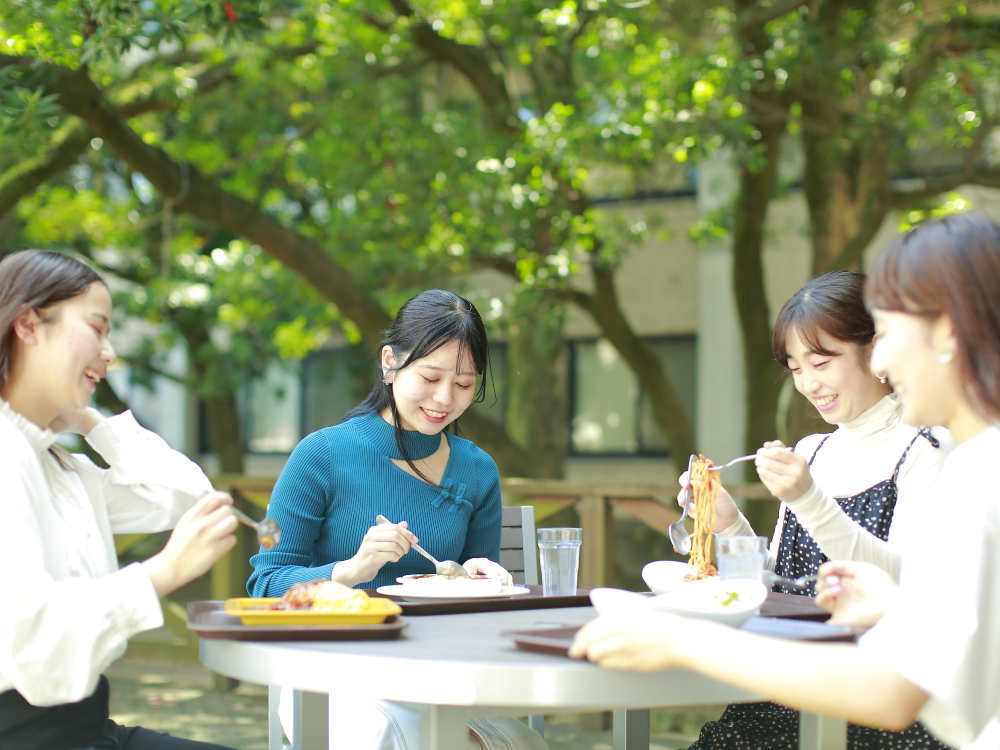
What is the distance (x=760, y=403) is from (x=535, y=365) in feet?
6.84

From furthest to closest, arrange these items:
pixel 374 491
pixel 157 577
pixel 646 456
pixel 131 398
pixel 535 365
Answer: pixel 131 398 → pixel 646 456 → pixel 535 365 → pixel 374 491 → pixel 157 577

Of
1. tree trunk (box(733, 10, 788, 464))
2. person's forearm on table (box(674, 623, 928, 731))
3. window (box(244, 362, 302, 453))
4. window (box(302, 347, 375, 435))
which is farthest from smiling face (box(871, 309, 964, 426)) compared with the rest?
window (box(244, 362, 302, 453))

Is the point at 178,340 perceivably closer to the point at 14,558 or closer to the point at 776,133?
the point at 776,133

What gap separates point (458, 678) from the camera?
4.85 ft

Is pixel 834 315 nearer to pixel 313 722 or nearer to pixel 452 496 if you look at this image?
pixel 452 496

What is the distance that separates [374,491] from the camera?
2.63 m

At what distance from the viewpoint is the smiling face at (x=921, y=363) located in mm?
1452

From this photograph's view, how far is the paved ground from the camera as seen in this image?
448 cm

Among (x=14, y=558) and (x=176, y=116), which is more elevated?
(x=176, y=116)

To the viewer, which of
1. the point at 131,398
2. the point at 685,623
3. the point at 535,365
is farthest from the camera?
the point at 131,398

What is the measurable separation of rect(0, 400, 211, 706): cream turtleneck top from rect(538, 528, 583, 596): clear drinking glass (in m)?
0.79

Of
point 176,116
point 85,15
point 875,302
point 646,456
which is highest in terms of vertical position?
point 176,116

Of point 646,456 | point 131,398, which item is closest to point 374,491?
point 646,456

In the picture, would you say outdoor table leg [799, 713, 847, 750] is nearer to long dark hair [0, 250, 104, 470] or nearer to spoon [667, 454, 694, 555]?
spoon [667, 454, 694, 555]
